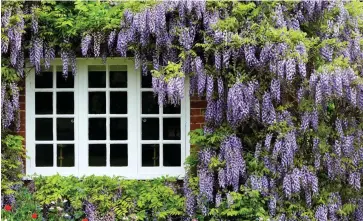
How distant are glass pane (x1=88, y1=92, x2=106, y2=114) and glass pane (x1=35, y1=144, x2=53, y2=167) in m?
0.67

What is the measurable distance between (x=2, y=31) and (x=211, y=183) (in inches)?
115

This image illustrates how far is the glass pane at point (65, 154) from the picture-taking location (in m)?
6.49

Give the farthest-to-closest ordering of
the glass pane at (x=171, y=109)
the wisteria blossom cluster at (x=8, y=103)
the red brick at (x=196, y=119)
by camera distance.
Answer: the glass pane at (x=171, y=109), the red brick at (x=196, y=119), the wisteria blossom cluster at (x=8, y=103)

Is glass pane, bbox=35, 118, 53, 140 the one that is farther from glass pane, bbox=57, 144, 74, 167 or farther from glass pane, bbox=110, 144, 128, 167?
glass pane, bbox=110, 144, 128, 167

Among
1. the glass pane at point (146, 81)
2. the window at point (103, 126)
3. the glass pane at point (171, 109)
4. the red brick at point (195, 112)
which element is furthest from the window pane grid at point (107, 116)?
the red brick at point (195, 112)

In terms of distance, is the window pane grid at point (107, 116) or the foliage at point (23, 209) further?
the window pane grid at point (107, 116)

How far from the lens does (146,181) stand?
6.29m

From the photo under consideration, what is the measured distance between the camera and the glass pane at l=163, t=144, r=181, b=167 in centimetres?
645

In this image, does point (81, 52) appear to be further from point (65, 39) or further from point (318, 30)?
point (318, 30)

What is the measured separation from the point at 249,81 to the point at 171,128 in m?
1.19

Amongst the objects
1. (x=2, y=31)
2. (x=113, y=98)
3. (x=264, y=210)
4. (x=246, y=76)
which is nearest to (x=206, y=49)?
(x=246, y=76)

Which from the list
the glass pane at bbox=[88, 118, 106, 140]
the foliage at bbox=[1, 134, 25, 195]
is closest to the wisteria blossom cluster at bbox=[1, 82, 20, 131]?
the foliage at bbox=[1, 134, 25, 195]

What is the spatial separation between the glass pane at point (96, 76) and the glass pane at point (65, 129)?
51 cm

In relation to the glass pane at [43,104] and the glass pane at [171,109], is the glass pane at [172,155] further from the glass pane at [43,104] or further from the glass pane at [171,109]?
the glass pane at [43,104]
